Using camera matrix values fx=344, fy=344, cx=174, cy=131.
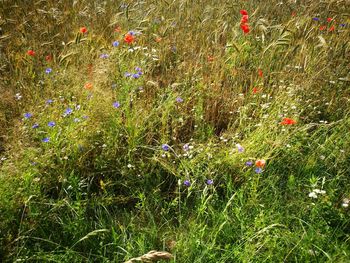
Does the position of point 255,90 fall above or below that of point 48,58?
below

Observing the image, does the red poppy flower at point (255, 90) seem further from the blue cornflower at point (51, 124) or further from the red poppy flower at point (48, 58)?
the red poppy flower at point (48, 58)

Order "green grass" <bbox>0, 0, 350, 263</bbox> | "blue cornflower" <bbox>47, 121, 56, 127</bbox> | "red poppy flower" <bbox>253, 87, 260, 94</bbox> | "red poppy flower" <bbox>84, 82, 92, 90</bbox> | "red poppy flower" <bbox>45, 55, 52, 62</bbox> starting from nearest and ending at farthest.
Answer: "green grass" <bbox>0, 0, 350, 263</bbox> < "blue cornflower" <bbox>47, 121, 56, 127</bbox> < "red poppy flower" <bbox>84, 82, 92, 90</bbox> < "red poppy flower" <bbox>253, 87, 260, 94</bbox> < "red poppy flower" <bbox>45, 55, 52, 62</bbox>

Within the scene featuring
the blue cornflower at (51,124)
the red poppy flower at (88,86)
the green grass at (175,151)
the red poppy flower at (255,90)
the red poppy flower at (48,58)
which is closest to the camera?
the green grass at (175,151)

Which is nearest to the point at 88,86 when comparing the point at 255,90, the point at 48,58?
the point at 48,58

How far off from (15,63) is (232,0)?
2.71 metres

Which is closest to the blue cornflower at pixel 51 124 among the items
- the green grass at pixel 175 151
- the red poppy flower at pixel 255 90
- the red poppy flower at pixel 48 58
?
the green grass at pixel 175 151

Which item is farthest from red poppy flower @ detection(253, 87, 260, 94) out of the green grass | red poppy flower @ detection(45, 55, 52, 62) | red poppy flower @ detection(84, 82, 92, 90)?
red poppy flower @ detection(45, 55, 52, 62)

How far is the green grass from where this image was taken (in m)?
1.86

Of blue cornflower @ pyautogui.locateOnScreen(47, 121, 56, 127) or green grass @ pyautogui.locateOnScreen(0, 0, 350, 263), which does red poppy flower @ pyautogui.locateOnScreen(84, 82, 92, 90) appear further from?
blue cornflower @ pyautogui.locateOnScreen(47, 121, 56, 127)

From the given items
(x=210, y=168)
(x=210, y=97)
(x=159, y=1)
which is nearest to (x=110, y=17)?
(x=159, y=1)

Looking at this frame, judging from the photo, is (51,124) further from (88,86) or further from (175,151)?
(175,151)

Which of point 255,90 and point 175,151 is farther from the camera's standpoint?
point 255,90

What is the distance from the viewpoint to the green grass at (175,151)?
1.86m

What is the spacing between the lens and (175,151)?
248 centimetres
